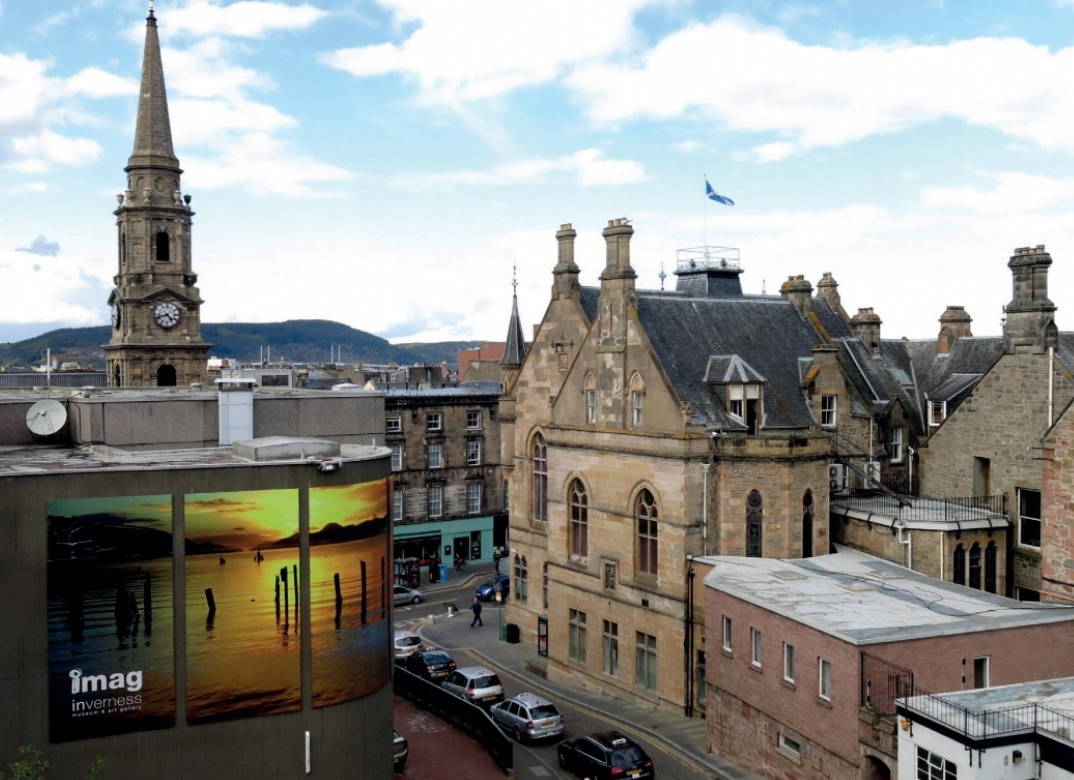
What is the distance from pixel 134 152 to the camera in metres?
71.6

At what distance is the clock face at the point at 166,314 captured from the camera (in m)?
71.8

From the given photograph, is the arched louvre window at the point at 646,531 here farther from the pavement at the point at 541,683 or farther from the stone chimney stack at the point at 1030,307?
the stone chimney stack at the point at 1030,307

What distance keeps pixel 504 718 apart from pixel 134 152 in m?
50.8

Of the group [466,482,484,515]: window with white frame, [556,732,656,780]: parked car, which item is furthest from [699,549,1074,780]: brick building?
[466,482,484,515]: window with white frame

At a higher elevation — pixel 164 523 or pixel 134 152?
pixel 134 152

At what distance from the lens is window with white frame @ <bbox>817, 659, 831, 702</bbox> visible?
96.0 ft

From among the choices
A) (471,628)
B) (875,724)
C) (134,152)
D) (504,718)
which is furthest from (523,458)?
(134,152)

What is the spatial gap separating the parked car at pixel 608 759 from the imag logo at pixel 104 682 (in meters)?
14.7

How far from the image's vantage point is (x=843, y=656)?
92.6 feet

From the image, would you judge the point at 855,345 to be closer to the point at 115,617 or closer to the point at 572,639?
the point at 572,639

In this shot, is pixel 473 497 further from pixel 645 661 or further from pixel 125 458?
pixel 125 458

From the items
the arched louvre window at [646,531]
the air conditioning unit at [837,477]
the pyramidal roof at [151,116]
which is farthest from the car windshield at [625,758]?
the pyramidal roof at [151,116]

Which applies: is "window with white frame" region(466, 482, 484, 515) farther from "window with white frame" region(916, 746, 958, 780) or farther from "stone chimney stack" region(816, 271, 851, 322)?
"window with white frame" region(916, 746, 958, 780)

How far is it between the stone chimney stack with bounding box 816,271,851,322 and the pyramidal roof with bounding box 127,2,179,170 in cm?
4431
